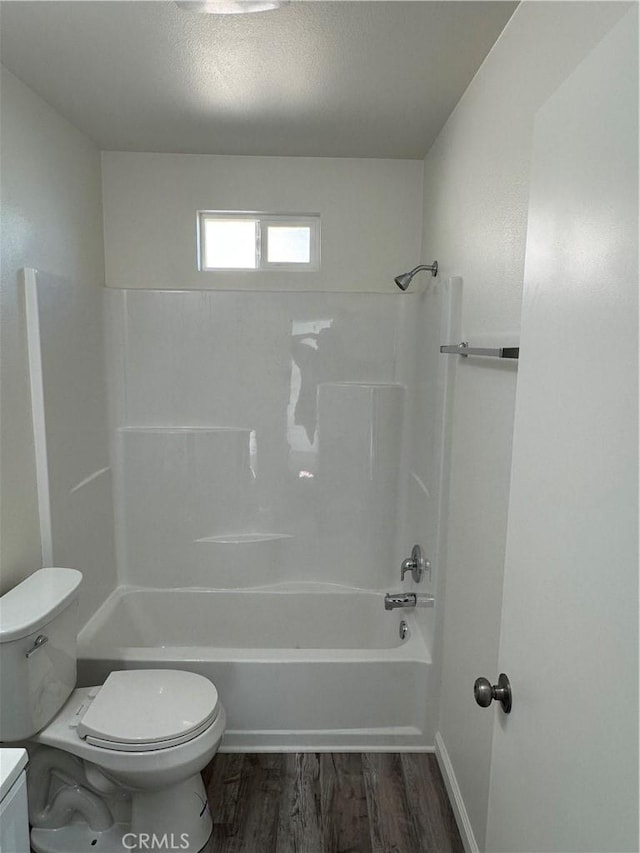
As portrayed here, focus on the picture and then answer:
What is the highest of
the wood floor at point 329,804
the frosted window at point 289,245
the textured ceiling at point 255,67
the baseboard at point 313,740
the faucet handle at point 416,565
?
the textured ceiling at point 255,67

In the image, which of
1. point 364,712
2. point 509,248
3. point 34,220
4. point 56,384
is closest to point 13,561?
point 56,384

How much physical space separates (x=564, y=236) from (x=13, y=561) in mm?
→ 1978

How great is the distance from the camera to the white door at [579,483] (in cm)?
68

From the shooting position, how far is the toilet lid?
1808 mm

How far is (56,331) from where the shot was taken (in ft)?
7.61

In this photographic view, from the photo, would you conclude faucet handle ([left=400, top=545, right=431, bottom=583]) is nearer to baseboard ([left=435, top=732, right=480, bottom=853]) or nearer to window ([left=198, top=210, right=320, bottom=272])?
baseboard ([left=435, top=732, right=480, bottom=853])

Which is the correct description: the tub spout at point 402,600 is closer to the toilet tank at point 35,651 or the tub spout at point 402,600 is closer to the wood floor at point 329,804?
the wood floor at point 329,804

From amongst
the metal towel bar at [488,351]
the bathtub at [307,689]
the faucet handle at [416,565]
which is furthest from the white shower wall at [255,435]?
the metal towel bar at [488,351]

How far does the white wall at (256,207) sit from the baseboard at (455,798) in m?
2.08

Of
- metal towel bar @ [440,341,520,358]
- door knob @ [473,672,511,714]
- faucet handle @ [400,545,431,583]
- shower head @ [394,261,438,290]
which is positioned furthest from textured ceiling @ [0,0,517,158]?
faucet handle @ [400,545,431,583]

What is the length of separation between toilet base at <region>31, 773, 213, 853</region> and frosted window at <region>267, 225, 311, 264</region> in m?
2.29

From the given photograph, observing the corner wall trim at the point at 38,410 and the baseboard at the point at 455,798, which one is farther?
the corner wall trim at the point at 38,410

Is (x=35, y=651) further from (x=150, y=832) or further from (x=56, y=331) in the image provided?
(x=56, y=331)

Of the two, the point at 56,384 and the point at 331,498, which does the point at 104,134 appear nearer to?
the point at 56,384
